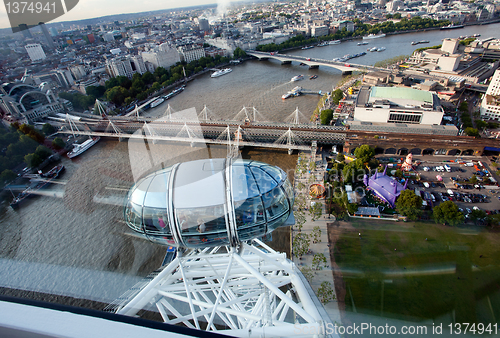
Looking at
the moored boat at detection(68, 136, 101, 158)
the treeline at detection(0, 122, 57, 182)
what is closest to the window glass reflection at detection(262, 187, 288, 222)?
the treeline at detection(0, 122, 57, 182)

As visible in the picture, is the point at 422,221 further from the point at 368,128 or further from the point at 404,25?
the point at 404,25

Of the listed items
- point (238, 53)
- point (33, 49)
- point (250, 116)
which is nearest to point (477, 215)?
point (250, 116)

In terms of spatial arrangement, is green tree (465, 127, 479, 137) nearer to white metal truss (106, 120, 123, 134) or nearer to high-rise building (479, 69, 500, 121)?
high-rise building (479, 69, 500, 121)

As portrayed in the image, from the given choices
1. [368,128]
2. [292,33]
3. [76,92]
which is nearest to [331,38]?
[292,33]

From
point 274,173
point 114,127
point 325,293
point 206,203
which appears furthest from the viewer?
point 114,127

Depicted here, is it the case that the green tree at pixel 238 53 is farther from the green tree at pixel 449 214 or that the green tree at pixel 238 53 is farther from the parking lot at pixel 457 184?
the green tree at pixel 449 214

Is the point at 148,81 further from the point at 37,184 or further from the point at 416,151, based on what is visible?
the point at 416,151

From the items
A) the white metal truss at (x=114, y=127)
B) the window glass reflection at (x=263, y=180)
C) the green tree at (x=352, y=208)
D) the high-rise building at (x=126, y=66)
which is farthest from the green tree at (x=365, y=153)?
the high-rise building at (x=126, y=66)

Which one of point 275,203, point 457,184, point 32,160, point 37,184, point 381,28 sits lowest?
point 457,184
